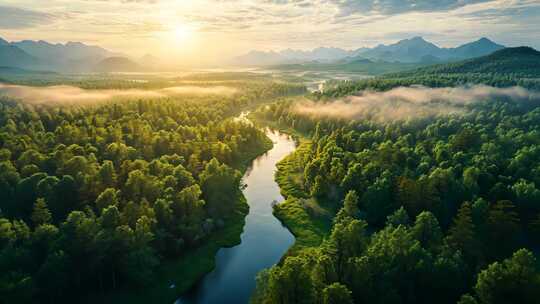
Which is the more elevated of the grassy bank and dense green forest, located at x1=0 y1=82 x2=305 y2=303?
dense green forest, located at x1=0 y1=82 x2=305 y2=303

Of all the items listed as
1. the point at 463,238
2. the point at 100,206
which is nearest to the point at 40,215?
the point at 100,206

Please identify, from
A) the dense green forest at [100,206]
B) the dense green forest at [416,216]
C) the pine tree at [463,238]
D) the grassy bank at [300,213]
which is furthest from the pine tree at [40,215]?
the pine tree at [463,238]

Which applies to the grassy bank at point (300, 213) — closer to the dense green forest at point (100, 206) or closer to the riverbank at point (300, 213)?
the riverbank at point (300, 213)

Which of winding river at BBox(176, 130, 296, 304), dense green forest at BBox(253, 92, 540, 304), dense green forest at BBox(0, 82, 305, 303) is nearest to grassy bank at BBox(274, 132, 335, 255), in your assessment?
dense green forest at BBox(253, 92, 540, 304)

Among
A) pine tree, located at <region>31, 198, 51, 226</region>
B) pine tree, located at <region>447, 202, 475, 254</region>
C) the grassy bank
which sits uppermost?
pine tree, located at <region>31, 198, 51, 226</region>

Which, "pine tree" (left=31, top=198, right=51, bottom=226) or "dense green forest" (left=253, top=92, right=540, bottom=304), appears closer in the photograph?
"dense green forest" (left=253, top=92, right=540, bottom=304)

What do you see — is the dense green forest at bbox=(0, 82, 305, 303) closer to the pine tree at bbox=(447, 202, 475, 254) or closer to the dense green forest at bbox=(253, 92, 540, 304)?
the dense green forest at bbox=(253, 92, 540, 304)
